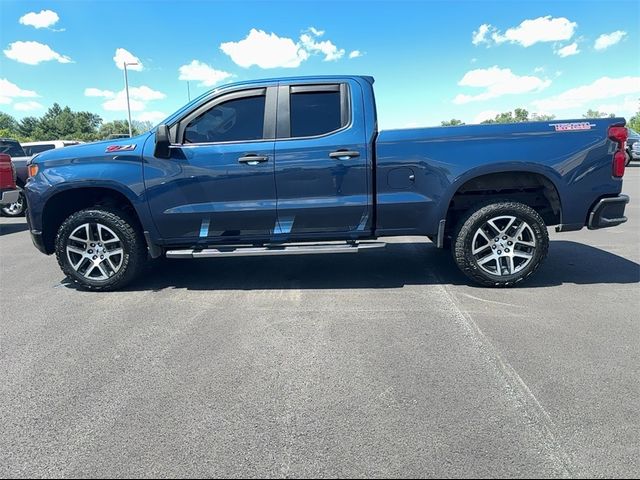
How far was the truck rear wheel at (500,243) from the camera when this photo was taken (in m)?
4.50

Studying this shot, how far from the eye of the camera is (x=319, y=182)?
445 centimetres

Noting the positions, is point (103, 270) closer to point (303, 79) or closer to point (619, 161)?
point (303, 79)

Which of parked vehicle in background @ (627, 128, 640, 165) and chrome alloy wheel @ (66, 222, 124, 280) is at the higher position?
Answer: parked vehicle in background @ (627, 128, 640, 165)

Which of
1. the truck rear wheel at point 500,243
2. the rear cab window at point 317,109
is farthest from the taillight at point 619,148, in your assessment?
the rear cab window at point 317,109

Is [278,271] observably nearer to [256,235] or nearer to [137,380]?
[256,235]

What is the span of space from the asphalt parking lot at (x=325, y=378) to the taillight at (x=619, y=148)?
1197 millimetres

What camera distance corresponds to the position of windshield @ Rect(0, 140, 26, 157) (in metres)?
12.2

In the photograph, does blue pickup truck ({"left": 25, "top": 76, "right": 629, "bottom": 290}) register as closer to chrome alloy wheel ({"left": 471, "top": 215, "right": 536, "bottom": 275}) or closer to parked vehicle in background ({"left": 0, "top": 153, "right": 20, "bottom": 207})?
chrome alloy wheel ({"left": 471, "top": 215, "right": 536, "bottom": 275})

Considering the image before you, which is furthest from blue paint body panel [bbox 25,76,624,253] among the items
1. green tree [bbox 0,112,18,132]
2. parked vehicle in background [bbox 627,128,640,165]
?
green tree [bbox 0,112,18,132]

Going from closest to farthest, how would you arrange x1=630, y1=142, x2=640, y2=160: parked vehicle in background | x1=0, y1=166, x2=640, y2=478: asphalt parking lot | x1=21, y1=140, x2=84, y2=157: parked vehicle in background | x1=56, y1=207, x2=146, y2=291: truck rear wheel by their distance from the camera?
x1=0, y1=166, x2=640, y2=478: asphalt parking lot → x1=56, y1=207, x2=146, y2=291: truck rear wheel → x1=21, y1=140, x2=84, y2=157: parked vehicle in background → x1=630, y1=142, x2=640, y2=160: parked vehicle in background

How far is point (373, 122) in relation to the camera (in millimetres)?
4488

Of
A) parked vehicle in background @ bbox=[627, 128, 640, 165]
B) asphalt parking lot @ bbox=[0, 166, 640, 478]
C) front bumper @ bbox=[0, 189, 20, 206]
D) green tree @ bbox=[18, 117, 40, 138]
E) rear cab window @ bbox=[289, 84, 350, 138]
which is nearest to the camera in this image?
asphalt parking lot @ bbox=[0, 166, 640, 478]

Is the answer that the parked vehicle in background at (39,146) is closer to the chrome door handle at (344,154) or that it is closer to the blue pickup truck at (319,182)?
the blue pickup truck at (319,182)

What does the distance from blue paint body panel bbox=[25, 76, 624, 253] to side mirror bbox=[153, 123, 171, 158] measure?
0.07 meters
